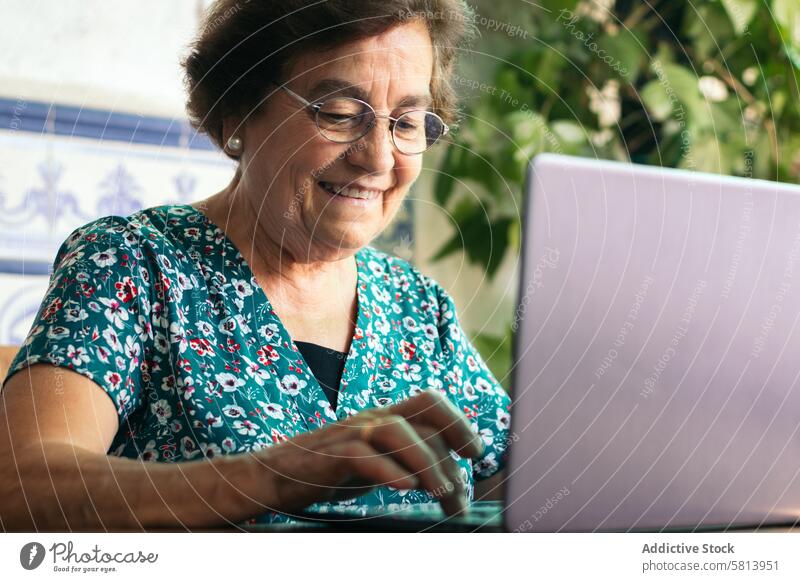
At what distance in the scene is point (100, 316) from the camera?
67 centimetres

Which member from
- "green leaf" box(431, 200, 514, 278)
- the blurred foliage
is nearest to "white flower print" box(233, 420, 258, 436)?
the blurred foliage

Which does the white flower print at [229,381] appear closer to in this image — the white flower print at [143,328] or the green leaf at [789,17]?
the white flower print at [143,328]

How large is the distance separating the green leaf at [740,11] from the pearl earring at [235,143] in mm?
932

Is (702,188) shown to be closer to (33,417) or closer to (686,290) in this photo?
(686,290)

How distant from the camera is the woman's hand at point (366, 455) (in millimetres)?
514

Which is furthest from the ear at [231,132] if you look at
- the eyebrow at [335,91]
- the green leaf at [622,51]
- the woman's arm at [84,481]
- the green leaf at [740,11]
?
the green leaf at [740,11]

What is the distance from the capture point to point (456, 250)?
5.28 feet

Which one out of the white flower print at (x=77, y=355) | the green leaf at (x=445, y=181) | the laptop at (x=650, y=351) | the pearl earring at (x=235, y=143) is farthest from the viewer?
the green leaf at (x=445, y=181)

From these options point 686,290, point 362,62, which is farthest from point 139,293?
point 686,290

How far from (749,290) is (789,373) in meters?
0.07

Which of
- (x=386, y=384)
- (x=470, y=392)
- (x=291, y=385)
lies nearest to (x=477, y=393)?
(x=470, y=392)

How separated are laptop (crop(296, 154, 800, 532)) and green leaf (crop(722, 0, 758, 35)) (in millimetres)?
991

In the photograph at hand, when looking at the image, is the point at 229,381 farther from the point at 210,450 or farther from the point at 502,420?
the point at 502,420

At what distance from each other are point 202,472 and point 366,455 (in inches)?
4.2
